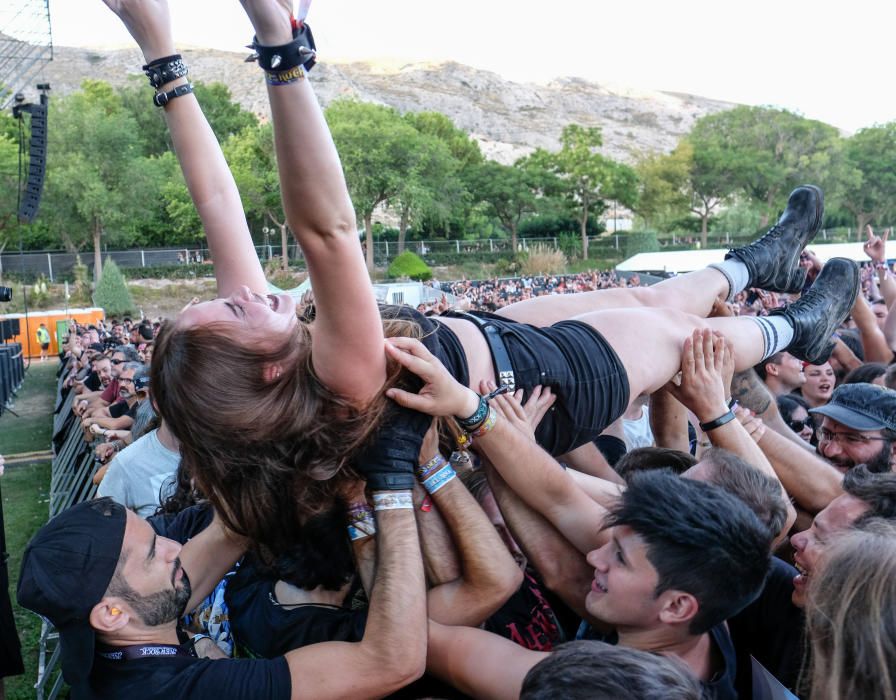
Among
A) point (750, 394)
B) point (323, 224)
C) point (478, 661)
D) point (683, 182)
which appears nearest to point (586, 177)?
point (683, 182)

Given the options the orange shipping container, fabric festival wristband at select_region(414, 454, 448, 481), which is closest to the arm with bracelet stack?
fabric festival wristband at select_region(414, 454, 448, 481)

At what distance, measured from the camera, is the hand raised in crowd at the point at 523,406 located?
7.21 ft

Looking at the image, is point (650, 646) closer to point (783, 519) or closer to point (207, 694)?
point (783, 519)

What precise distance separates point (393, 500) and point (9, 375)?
14.4 metres

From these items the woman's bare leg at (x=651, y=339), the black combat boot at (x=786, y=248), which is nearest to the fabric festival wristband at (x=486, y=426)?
the woman's bare leg at (x=651, y=339)

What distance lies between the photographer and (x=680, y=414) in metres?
3.31

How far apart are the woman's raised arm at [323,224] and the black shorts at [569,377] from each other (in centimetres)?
70

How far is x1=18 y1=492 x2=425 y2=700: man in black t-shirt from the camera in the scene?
1.88 metres

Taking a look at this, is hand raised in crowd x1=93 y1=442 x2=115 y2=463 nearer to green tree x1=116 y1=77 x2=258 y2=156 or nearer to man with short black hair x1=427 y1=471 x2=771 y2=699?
man with short black hair x1=427 y1=471 x2=771 y2=699

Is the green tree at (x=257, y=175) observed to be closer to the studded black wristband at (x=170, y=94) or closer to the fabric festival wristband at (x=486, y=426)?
the studded black wristband at (x=170, y=94)

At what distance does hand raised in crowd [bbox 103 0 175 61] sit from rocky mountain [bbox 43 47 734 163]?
105 meters

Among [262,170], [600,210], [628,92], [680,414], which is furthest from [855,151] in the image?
[628,92]

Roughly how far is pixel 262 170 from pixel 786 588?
47.0 meters

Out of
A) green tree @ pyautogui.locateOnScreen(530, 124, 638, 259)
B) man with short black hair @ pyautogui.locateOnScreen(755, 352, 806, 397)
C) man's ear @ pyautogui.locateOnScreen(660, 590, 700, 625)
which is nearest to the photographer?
man's ear @ pyautogui.locateOnScreen(660, 590, 700, 625)
